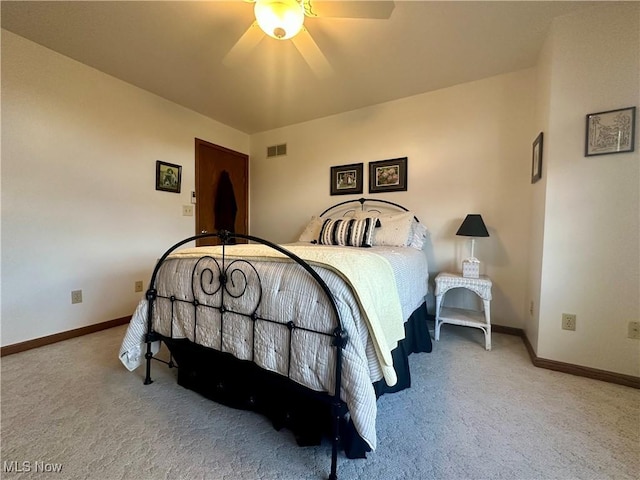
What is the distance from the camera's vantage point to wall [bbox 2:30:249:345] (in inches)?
85.2

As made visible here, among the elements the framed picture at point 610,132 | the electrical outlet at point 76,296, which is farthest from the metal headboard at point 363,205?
→ the electrical outlet at point 76,296

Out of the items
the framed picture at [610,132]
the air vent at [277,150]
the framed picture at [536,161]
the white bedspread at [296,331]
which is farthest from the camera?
the air vent at [277,150]

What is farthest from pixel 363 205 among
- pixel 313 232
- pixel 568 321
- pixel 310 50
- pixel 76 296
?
pixel 76 296

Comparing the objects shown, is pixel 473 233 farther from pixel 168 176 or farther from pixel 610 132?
pixel 168 176

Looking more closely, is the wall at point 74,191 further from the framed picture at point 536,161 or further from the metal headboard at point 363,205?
the framed picture at point 536,161

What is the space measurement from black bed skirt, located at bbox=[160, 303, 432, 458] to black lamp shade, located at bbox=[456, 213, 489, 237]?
1.35m

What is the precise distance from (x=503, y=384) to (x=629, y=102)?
1.93m

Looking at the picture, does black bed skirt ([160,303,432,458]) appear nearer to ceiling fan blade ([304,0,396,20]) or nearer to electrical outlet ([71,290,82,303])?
electrical outlet ([71,290,82,303])

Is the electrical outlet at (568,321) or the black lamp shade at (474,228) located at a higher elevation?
the black lamp shade at (474,228)

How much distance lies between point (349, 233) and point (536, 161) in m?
1.66

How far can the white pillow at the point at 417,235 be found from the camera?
269 cm

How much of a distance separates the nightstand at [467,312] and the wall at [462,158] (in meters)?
0.43

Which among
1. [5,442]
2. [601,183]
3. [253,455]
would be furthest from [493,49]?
[5,442]

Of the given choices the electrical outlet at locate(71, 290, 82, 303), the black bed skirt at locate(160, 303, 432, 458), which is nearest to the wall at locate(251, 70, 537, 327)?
the black bed skirt at locate(160, 303, 432, 458)
